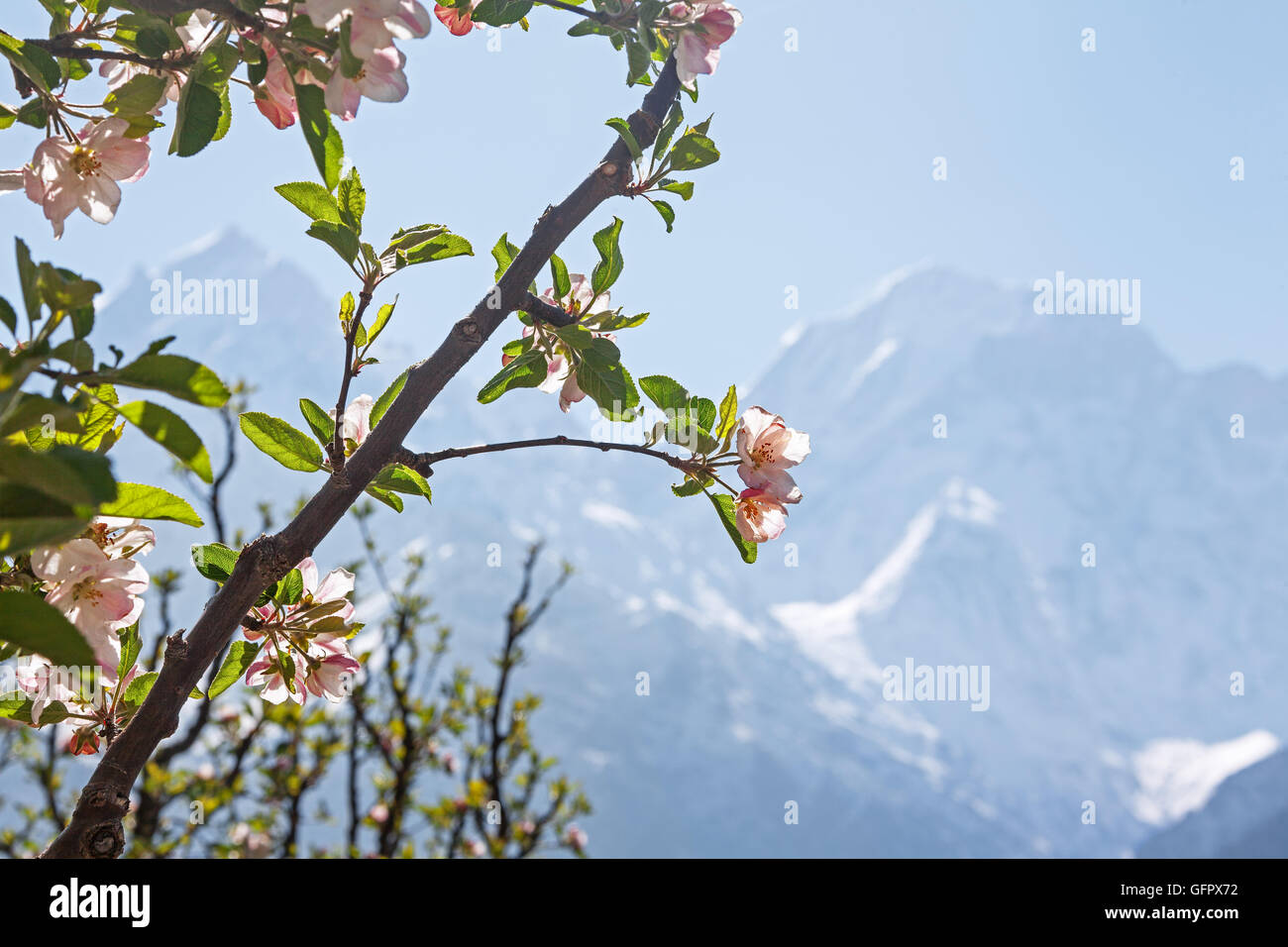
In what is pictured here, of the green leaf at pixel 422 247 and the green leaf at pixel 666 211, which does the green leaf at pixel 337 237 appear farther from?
the green leaf at pixel 666 211

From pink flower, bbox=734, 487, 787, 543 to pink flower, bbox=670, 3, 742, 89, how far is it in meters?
0.61

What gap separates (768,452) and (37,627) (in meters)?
0.91

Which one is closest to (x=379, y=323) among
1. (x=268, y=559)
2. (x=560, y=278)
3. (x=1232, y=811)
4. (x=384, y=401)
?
(x=384, y=401)

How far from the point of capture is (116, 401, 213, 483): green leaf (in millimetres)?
828

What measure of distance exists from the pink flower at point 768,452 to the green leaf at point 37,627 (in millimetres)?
847

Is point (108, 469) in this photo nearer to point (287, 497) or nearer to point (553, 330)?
point (553, 330)

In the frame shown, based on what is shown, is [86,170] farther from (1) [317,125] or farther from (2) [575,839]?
(2) [575,839]

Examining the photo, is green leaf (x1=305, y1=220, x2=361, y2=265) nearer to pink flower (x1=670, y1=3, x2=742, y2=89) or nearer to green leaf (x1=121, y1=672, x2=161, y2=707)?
pink flower (x1=670, y1=3, x2=742, y2=89)

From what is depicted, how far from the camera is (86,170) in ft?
4.33

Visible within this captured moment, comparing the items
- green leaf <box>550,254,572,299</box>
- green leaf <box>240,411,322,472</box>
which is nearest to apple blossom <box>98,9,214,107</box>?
green leaf <box>240,411,322,472</box>

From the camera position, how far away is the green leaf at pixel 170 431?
828 mm

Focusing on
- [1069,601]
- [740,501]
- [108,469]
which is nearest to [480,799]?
[740,501]
